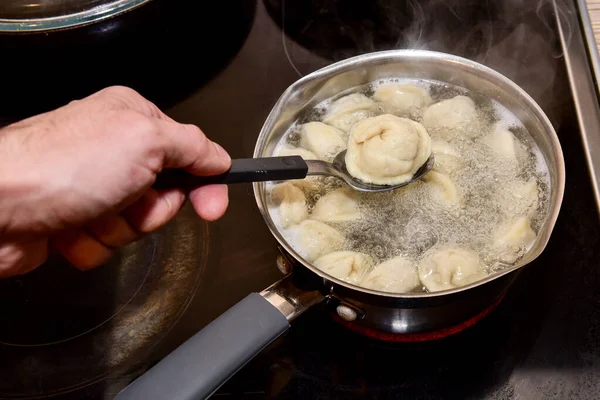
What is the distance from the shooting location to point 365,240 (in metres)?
1.04

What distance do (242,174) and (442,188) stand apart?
412 millimetres

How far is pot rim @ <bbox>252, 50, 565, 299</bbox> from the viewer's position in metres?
0.82

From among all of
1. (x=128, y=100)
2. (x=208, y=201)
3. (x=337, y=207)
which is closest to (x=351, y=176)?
(x=337, y=207)

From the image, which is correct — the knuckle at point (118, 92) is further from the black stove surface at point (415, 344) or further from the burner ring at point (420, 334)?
the burner ring at point (420, 334)

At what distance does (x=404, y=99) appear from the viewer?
3.94ft

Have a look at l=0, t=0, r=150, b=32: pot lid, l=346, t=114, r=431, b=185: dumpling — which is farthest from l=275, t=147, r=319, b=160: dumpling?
l=0, t=0, r=150, b=32: pot lid

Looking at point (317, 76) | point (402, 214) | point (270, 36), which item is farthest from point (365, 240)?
point (270, 36)

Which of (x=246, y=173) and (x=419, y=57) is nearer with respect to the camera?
(x=246, y=173)

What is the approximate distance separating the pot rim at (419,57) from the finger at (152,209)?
15 cm

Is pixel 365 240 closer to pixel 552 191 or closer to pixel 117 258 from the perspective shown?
pixel 552 191

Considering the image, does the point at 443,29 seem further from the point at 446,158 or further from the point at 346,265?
the point at 346,265

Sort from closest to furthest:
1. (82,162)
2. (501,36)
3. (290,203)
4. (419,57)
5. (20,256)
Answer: (82,162) → (20,256) → (290,203) → (419,57) → (501,36)

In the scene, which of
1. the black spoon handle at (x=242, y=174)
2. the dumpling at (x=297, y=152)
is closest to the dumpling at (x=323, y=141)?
the dumpling at (x=297, y=152)

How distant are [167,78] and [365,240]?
0.74 metres
